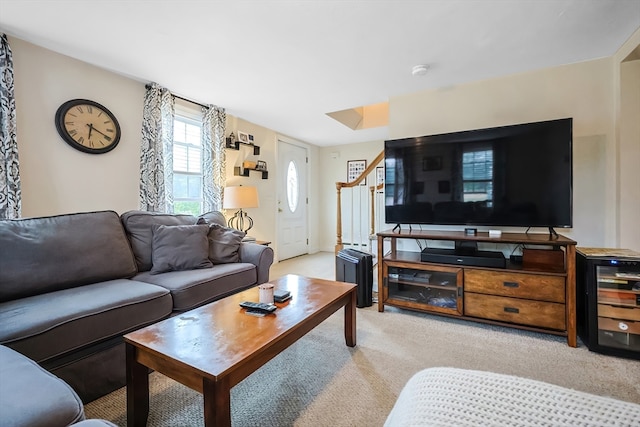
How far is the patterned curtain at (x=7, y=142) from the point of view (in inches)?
81.7

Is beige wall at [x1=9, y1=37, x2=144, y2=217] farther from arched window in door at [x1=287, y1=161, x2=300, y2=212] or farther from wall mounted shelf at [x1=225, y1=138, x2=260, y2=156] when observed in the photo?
arched window in door at [x1=287, y1=161, x2=300, y2=212]

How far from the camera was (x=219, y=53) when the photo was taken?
2.36m

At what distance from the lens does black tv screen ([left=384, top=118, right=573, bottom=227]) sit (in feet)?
7.25

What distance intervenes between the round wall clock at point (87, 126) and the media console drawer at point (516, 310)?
3508 mm

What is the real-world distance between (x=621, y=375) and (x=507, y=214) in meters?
1.20

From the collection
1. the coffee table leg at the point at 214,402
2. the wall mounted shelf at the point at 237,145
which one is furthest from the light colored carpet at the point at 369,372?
the wall mounted shelf at the point at 237,145

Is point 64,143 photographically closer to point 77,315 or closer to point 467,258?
point 77,315

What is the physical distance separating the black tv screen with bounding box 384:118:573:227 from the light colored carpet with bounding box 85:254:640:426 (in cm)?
94

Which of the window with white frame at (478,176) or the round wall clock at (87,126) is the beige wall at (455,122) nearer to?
the round wall clock at (87,126)

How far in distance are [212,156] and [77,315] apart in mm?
2506

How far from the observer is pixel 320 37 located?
2.13 m

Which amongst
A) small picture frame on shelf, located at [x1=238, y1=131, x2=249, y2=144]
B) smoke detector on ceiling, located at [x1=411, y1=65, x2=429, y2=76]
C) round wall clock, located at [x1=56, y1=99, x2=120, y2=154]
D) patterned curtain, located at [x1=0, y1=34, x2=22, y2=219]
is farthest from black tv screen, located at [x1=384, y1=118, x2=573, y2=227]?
patterned curtain, located at [x1=0, y1=34, x2=22, y2=219]

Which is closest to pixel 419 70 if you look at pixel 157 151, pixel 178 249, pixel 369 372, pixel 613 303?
pixel 613 303

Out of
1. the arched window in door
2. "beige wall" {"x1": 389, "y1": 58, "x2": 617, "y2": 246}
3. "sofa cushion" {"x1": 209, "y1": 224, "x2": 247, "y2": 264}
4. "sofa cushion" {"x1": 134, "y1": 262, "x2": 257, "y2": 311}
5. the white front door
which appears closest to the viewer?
"sofa cushion" {"x1": 134, "y1": 262, "x2": 257, "y2": 311}
